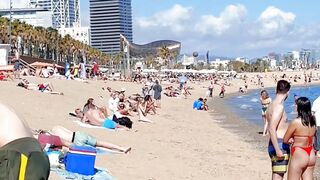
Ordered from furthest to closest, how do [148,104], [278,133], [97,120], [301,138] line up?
[148,104], [97,120], [278,133], [301,138]

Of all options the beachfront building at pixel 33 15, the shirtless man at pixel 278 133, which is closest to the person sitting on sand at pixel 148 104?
the shirtless man at pixel 278 133

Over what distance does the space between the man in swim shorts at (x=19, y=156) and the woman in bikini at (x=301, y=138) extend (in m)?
3.96

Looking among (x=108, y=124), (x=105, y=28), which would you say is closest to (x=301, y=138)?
(x=108, y=124)

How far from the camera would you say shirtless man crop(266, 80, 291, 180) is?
5703 millimetres

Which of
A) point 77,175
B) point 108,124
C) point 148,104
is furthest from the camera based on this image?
point 148,104

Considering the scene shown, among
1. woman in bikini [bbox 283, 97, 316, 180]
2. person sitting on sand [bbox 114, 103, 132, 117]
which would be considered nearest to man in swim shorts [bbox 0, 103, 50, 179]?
woman in bikini [bbox 283, 97, 316, 180]

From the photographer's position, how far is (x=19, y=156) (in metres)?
1.87

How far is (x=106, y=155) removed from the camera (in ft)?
32.0

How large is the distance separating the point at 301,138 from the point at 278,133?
34cm

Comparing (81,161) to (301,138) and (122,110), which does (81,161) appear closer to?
(301,138)

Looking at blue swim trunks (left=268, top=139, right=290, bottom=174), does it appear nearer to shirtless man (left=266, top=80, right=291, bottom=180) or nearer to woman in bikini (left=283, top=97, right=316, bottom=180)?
shirtless man (left=266, top=80, right=291, bottom=180)

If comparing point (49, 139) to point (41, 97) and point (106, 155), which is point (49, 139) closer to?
point (106, 155)

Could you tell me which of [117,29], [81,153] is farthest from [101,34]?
[81,153]

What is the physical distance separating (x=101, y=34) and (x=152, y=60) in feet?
183
